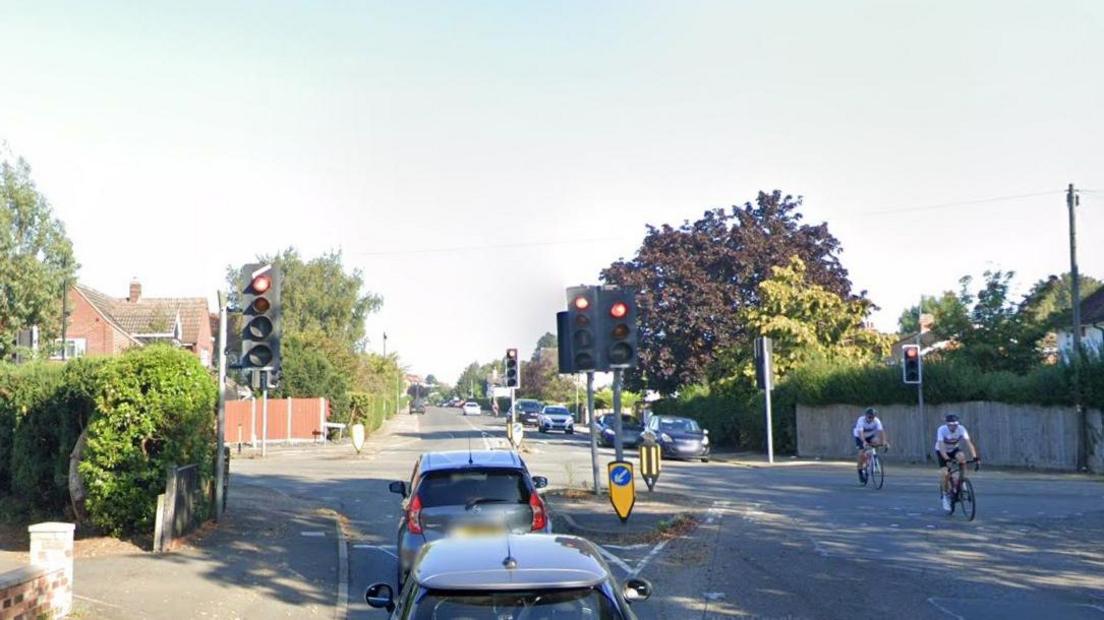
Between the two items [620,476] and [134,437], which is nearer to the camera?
[134,437]

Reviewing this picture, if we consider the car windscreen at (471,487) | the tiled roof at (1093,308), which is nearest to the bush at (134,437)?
the car windscreen at (471,487)

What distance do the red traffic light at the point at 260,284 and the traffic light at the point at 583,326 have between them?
463 centimetres

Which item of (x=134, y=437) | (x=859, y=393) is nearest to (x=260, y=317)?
(x=134, y=437)

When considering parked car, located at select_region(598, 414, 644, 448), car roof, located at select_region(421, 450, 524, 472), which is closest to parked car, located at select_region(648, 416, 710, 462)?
Result: parked car, located at select_region(598, 414, 644, 448)

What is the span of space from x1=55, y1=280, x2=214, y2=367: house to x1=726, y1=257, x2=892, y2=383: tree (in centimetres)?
2587

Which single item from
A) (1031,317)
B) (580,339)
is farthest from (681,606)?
(1031,317)

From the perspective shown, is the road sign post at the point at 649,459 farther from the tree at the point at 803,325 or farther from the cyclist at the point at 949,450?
the tree at the point at 803,325

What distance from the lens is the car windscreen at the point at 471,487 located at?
1054 centimetres

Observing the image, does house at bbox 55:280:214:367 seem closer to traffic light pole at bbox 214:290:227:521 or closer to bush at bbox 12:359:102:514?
bush at bbox 12:359:102:514

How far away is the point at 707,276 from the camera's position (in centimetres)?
4888

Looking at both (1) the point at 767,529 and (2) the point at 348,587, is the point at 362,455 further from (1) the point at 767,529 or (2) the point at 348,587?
(2) the point at 348,587

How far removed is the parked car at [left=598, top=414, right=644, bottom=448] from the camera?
140ft

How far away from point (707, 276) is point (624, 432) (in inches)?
369

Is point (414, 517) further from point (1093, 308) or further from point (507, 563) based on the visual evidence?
point (1093, 308)
